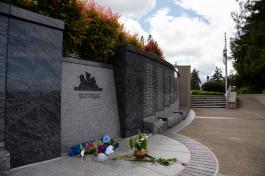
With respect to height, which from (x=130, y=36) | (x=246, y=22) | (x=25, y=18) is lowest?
(x=25, y=18)

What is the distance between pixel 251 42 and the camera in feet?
75.9

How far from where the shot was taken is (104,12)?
6777mm

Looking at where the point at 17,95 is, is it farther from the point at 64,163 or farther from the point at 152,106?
the point at 152,106

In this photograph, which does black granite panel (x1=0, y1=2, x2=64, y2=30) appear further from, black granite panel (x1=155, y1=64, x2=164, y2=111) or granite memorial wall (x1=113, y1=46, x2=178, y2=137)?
black granite panel (x1=155, y1=64, x2=164, y2=111)

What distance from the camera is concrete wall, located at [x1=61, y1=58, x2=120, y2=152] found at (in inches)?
207

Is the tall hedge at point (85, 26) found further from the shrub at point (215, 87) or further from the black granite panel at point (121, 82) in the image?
the shrub at point (215, 87)

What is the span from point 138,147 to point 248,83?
30305 millimetres

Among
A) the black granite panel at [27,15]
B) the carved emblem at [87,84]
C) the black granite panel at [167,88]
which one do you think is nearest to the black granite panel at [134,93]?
the carved emblem at [87,84]

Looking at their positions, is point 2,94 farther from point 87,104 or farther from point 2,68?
point 87,104

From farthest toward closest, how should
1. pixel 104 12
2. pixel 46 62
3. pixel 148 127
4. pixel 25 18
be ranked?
pixel 148 127 → pixel 104 12 → pixel 46 62 → pixel 25 18

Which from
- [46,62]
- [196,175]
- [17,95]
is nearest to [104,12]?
[46,62]

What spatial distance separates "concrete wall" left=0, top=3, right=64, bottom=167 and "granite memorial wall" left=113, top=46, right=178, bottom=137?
7.71ft

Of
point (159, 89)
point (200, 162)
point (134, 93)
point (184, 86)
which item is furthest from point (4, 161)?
point (184, 86)

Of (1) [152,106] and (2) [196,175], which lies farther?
(1) [152,106]
